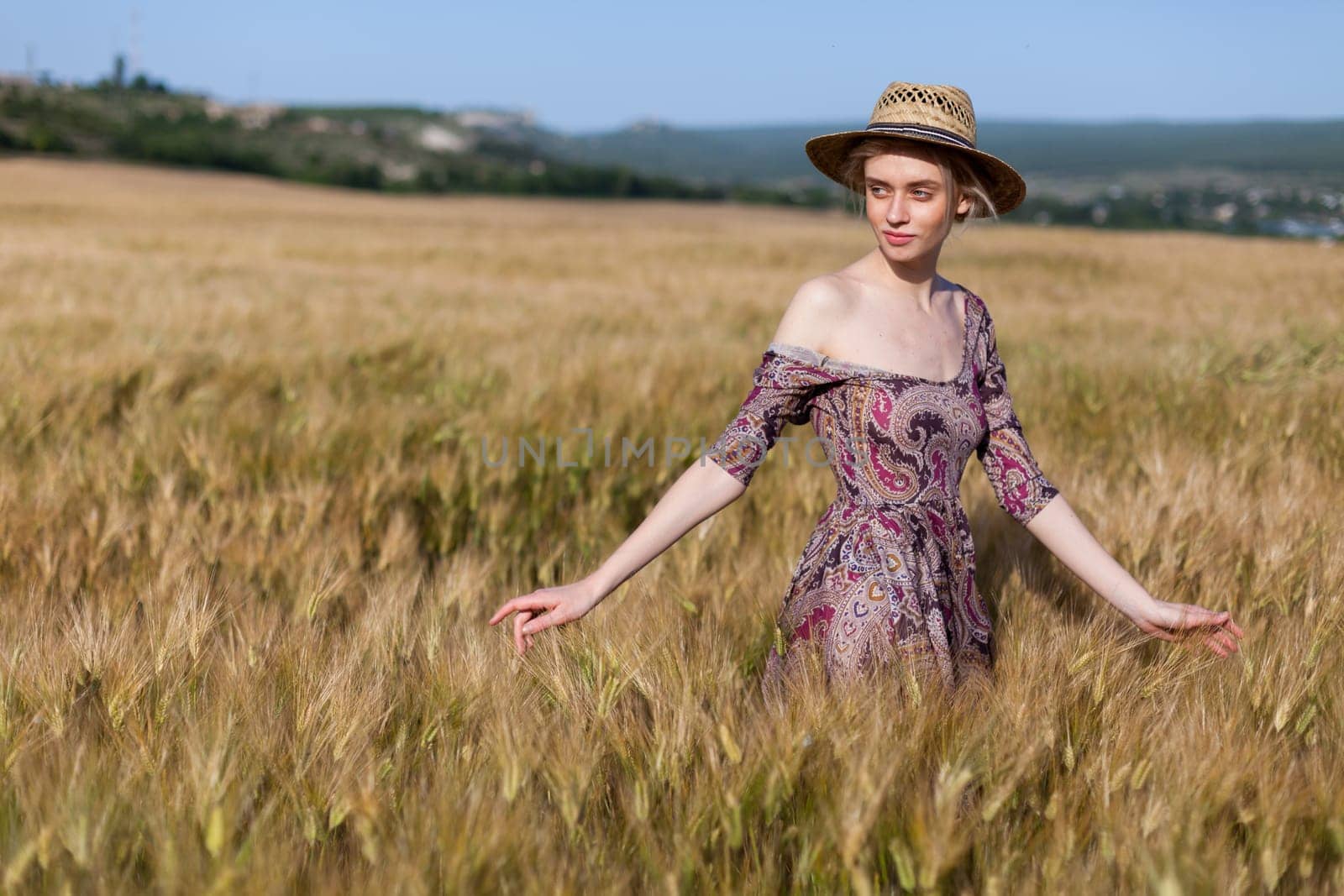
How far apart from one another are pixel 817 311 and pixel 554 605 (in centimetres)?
56

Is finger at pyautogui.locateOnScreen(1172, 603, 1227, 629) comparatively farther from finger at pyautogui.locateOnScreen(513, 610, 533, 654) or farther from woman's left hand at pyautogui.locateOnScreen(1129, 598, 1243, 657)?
finger at pyautogui.locateOnScreen(513, 610, 533, 654)

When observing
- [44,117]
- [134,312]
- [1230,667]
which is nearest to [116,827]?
[1230,667]

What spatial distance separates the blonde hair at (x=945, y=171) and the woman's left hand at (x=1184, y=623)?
63cm

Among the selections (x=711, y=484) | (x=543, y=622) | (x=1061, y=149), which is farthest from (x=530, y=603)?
(x=1061, y=149)

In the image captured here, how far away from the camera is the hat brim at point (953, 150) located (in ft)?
4.80

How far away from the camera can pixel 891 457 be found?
1.53 metres

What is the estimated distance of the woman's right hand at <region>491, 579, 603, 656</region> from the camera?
145cm

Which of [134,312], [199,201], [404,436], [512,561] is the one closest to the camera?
[512,561]

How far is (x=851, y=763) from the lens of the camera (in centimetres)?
112

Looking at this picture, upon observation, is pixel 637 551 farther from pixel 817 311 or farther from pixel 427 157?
pixel 427 157

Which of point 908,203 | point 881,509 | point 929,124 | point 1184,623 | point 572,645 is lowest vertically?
point 572,645

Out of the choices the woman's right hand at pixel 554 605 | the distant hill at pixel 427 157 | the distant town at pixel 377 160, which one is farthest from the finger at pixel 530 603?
the distant hill at pixel 427 157

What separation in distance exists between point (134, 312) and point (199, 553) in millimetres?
3108

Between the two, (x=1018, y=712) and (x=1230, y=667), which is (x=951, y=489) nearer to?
(x=1018, y=712)
